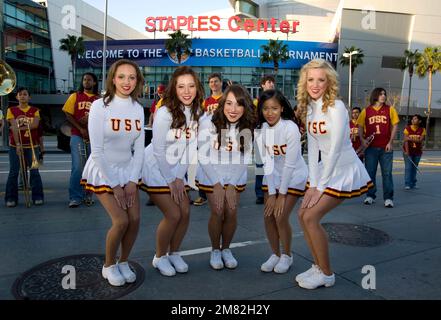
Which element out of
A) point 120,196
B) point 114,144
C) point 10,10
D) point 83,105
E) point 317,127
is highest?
point 10,10

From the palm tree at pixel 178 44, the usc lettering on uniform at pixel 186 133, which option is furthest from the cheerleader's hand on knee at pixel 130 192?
the palm tree at pixel 178 44

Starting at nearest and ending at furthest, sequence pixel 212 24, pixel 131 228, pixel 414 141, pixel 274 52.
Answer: pixel 131 228 < pixel 414 141 < pixel 274 52 < pixel 212 24

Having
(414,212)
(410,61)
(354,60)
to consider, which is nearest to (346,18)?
(354,60)

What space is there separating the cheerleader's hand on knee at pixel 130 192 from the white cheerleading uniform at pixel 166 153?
166 mm

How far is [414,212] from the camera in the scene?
6129 mm

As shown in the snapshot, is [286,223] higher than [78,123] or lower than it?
lower

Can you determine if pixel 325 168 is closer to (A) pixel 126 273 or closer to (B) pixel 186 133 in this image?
(B) pixel 186 133

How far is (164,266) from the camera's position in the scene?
3.37 meters

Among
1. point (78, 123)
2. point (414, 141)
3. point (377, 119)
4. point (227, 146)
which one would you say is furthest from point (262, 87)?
point (414, 141)

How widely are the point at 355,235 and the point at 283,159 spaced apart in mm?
2003

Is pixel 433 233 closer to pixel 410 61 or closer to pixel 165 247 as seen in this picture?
pixel 165 247

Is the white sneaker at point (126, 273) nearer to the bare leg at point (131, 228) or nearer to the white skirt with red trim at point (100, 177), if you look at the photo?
the bare leg at point (131, 228)

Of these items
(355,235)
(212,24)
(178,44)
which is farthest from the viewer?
(212,24)

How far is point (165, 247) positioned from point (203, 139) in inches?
44.0
